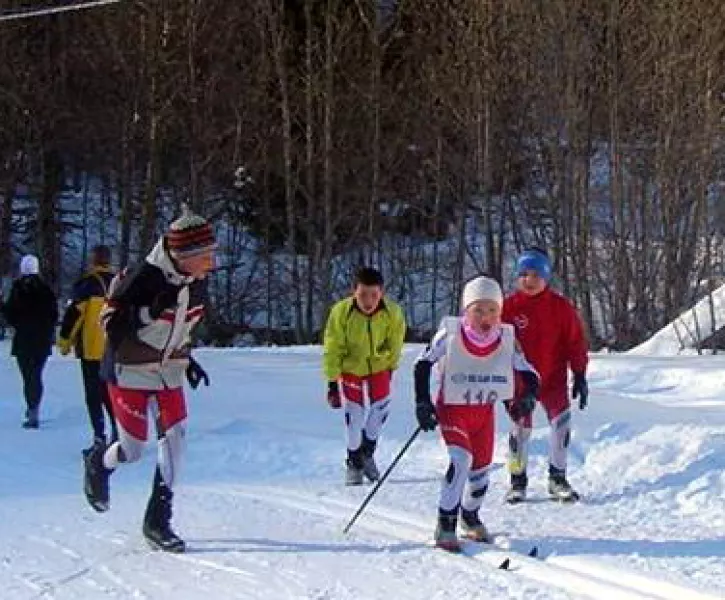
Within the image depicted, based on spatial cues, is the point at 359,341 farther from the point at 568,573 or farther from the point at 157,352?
the point at 568,573

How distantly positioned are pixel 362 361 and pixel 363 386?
20cm

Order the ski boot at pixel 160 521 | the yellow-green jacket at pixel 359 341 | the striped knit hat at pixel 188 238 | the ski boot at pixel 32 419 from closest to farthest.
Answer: the striped knit hat at pixel 188 238
the ski boot at pixel 160 521
the yellow-green jacket at pixel 359 341
the ski boot at pixel 32 419

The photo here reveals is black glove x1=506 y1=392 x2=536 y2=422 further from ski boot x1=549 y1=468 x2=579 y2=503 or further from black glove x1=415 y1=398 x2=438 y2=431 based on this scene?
ski boot x1=549 y1=468 x2=579 y2=503

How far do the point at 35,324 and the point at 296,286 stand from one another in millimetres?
15708

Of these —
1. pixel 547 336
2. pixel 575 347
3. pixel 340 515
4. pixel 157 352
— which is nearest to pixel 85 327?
pixel 340 515

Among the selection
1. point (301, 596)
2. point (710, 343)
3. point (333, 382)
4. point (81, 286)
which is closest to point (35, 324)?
point (81, 286)

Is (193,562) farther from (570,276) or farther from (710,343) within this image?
(570,276)

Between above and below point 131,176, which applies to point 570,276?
below

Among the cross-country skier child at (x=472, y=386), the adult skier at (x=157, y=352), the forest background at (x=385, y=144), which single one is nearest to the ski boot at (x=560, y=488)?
the cross-country skier child at (x=472, y=386)

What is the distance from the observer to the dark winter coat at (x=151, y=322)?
22.8 ft

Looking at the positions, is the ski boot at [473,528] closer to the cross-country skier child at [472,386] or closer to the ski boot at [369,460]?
the cross-country skier child at [472,386]

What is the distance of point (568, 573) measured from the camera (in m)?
6.49

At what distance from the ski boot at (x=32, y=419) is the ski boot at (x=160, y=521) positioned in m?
5.64

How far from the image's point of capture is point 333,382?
9.31 m
